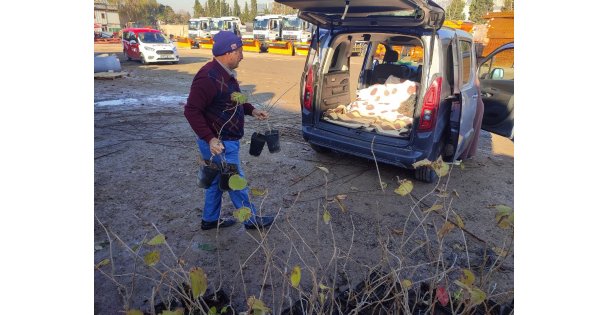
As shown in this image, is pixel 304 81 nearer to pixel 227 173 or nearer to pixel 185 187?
pixel 185 187

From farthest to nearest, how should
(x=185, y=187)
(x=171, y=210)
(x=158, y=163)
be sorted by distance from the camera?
(x=158, y=163) < (x=185, y=187) < (x=171, y=210)

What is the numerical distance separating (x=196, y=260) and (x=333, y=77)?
3.18m

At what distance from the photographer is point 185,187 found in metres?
4.19

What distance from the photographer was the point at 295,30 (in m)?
24.4

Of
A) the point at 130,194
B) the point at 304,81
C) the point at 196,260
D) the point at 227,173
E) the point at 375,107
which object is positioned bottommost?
the point at 196,260

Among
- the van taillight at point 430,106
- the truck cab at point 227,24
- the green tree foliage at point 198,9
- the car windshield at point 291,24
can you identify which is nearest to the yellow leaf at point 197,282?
the van taillight at point 430,106

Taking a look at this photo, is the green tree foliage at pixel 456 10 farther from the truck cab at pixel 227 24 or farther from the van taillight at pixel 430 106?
the van taillight at pixel 430 106

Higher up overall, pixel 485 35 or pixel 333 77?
pixel 485 35

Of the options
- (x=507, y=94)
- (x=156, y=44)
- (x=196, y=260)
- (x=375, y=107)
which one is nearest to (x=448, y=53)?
(x=375, y=107)

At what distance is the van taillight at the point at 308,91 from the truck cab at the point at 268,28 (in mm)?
22099

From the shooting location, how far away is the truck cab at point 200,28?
3105cm

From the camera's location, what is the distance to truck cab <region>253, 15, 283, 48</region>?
25.5 m

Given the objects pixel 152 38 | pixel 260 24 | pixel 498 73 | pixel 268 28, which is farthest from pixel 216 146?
pixel 260 24

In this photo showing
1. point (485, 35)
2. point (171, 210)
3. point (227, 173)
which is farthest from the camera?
point (485, 35)
